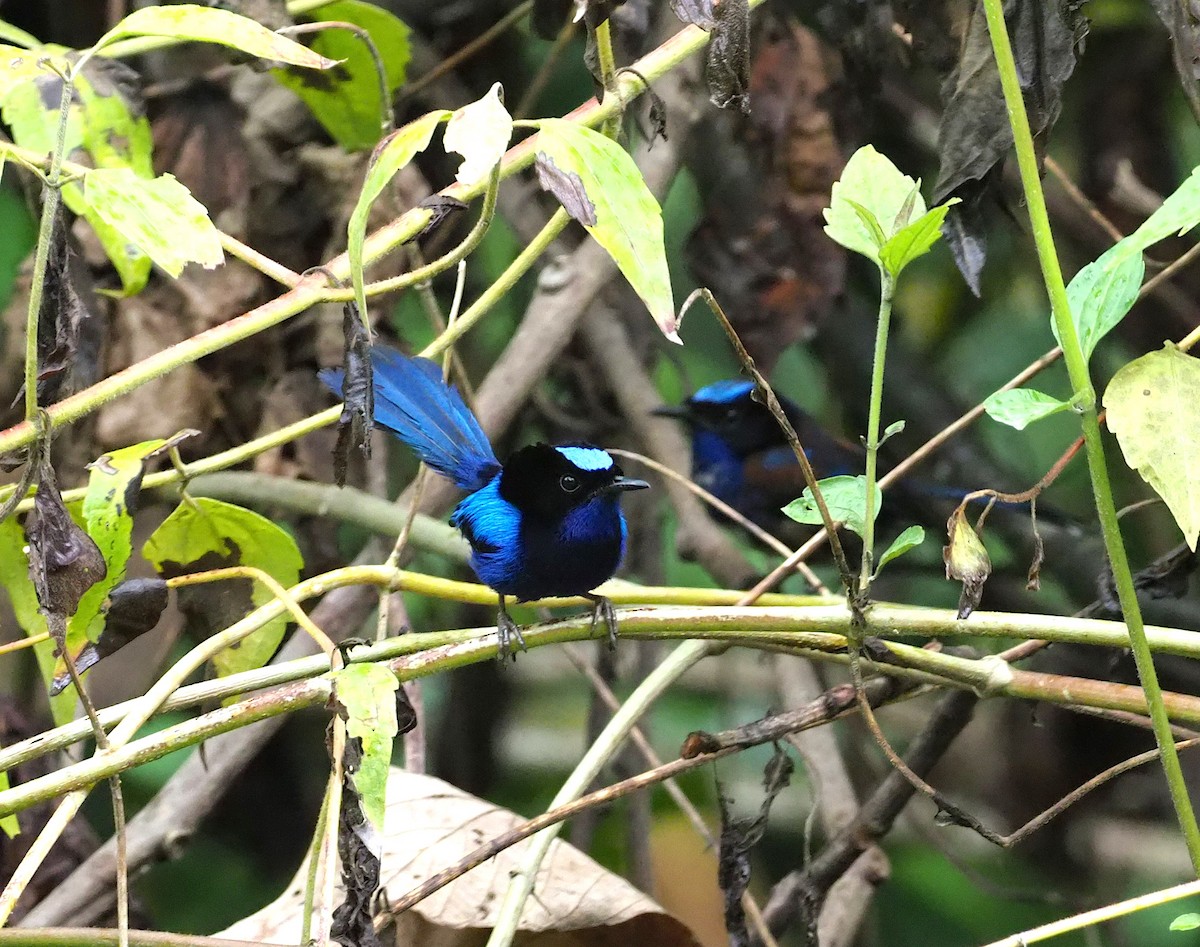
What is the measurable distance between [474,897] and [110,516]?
0.81m

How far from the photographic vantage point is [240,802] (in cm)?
340

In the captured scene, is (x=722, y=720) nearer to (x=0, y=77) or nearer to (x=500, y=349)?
(x=500, y=349)

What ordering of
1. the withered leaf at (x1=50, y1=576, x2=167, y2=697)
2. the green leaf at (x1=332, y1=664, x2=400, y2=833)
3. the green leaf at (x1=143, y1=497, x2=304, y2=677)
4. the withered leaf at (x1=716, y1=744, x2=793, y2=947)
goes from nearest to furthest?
1. the green leaf at (x1=332, y1=664, x2=400, y2=833)
2. the withered leaf at (x1=50, y1=576, x2=167, y2=697)
3. the withered leaf at (x1=716, y1=744, x2=793, y2=947)
4. the green leaf at (x1=143, y1=497, x2=304, y2=677)

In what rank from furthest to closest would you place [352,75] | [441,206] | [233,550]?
[352,75] < [233,550] < [441,206]

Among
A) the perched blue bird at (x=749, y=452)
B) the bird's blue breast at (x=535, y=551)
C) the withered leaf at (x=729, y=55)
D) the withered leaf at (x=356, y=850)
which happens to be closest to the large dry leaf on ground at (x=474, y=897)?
the bird's blue breast at (x=535, y=551)

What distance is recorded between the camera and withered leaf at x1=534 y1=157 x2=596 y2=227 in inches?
42.3

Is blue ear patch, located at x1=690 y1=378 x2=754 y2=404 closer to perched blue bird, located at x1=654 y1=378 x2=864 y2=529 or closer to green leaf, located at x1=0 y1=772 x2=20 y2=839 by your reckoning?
perched blue bird, located at x1=654 y1=378 x2=864 y2=529

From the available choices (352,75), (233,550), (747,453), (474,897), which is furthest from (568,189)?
(747,453)

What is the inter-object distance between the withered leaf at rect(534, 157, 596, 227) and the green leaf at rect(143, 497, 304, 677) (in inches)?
33.5

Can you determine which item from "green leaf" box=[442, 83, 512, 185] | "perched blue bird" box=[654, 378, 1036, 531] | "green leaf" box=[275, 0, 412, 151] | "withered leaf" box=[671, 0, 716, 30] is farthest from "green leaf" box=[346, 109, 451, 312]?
"perched blue bird" box=[654, 378, 1036, 531]

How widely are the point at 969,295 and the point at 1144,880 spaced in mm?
1807

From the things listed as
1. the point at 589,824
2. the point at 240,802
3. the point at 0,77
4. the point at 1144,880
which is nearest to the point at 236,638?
the point at 0,77

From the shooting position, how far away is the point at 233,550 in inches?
72.2

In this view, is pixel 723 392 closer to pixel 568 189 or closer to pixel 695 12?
pixel 695 12
